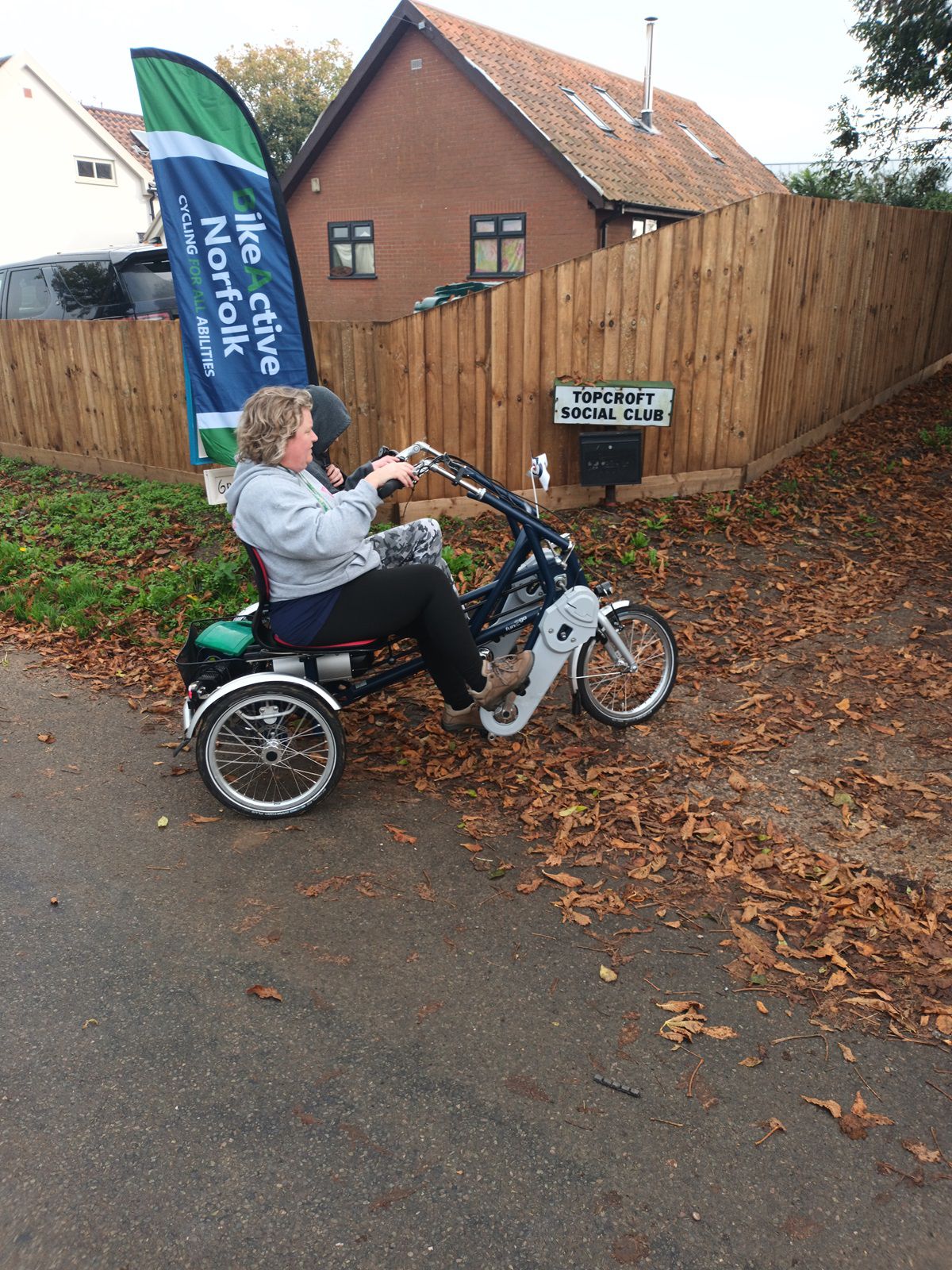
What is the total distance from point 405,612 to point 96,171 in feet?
133

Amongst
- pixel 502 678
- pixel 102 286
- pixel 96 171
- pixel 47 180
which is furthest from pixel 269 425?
pixel 96 171

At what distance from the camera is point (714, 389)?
8.23 m

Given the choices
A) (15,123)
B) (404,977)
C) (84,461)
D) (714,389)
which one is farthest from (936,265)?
(15,123)

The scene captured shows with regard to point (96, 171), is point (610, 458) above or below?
below

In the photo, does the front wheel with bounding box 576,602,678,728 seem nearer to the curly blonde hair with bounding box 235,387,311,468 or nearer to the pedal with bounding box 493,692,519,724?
the pedal with bounding box 493,692,519,724

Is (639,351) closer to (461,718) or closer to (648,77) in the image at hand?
(461,718)

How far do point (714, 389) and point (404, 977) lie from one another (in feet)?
20.2

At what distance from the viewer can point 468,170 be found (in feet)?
73.4

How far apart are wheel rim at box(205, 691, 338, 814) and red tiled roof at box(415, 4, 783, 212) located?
723 inches

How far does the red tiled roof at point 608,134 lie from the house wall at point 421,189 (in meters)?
0.55

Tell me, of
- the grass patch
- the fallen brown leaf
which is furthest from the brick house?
the fallen brown leaf

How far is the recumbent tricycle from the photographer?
173 inches

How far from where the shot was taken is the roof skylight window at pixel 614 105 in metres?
24.7

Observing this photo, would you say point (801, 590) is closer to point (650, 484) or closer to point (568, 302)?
point (650, 484)
